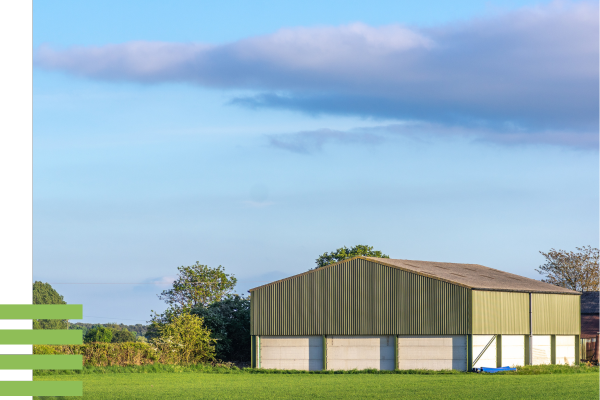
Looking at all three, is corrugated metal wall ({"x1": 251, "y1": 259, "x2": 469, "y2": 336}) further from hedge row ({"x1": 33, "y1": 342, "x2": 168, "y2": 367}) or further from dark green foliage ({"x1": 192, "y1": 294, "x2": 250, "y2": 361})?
hedge row ({"x1": 33, "y1": 342, "x2": 168, "y2": 367})

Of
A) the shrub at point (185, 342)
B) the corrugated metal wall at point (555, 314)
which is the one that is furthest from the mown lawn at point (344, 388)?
the shrub at point (185, 342)

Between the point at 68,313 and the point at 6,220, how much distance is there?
2.46 feet

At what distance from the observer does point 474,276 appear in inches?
2258

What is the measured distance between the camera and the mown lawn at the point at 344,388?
30234 mm

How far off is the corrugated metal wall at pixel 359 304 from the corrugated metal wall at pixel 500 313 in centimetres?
97

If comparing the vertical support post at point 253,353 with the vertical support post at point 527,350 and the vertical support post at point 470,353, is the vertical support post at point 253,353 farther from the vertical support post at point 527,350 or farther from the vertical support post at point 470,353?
the vertical support post at point 527,350

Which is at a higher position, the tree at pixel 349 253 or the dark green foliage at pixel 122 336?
the tree at pixel 349 253

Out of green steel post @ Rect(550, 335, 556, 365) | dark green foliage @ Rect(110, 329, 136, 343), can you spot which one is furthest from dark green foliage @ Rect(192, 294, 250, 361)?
dark green foliage @ Rect(110, 329, 136, 343)

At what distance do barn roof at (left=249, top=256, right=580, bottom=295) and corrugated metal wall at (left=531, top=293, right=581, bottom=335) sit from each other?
0.53m

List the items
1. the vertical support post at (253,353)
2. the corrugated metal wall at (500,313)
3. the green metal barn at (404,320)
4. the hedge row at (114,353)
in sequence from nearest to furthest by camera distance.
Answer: the corrugated metal wall at (500,313)
the green metal barn at (404,320)
the hedge row at (114,353)
the vertical support post at (253,353)

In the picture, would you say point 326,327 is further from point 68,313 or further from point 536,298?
point 68,313

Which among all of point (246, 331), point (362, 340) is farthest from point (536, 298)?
point (246, 331)

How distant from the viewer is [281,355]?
5409cm

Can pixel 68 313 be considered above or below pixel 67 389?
above
